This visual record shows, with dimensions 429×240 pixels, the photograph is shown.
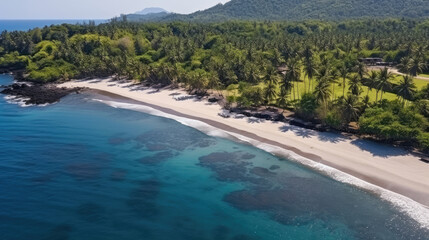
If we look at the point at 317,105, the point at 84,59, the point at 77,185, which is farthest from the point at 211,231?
the point at 84,59

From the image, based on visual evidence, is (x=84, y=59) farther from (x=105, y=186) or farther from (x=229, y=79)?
(x=105, y=186)

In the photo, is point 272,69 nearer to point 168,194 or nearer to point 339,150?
point 339,150

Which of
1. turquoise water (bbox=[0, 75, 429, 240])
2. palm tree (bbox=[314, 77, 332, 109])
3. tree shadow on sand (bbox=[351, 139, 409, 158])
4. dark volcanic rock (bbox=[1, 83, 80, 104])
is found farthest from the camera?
dark volcanic rock (bbox=[1, 83, 80, 104])

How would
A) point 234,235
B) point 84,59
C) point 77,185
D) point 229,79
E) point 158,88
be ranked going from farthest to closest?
point 84,59
point 158,88
point 229,79
point 77,185
point 234,235

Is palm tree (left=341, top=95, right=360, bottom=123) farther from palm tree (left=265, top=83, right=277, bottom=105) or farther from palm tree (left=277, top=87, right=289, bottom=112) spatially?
palm tree (left=265, top=83, right=277, bottom=105)

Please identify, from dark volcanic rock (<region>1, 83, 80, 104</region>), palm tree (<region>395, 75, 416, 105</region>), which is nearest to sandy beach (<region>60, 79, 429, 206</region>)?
palm tree (<region>395, 75, 416, 105</region>)

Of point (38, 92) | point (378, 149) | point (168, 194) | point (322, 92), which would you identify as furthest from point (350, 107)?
point (38, 92)

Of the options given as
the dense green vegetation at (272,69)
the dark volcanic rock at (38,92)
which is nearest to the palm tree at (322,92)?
the dense green vegetation at (272,69)
